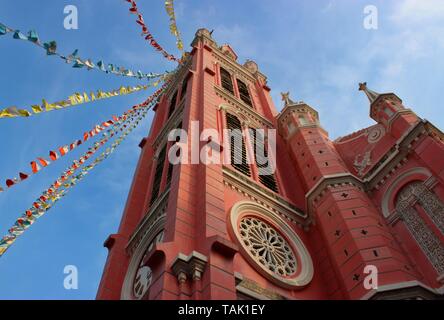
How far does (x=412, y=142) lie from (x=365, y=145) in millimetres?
3779

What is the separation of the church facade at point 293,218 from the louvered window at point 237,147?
3.1 inches

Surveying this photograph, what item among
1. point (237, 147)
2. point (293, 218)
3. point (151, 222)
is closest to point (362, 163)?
point (293, 218)

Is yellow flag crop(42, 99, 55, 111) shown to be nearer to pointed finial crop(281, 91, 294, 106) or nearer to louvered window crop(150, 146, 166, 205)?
louvered window crop(150, 146, 166, 205)

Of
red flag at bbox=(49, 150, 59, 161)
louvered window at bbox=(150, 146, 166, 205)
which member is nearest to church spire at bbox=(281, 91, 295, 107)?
louvered window at bbox=(150, 146, 166, 205)

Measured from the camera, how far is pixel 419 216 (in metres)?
13.8

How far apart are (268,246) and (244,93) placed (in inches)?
634

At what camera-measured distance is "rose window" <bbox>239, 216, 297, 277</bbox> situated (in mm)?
12930

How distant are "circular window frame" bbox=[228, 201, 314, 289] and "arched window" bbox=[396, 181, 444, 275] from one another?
3595mm

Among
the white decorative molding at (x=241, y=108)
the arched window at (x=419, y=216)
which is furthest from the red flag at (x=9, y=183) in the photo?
the white decorative molding at (x=241, y=108)

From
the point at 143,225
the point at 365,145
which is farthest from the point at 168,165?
the point at 365,145

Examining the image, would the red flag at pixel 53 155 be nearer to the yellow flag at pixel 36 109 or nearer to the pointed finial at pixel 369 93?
the yellow flag at pixel 36 109

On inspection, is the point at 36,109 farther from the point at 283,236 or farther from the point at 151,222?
the point at 283,236

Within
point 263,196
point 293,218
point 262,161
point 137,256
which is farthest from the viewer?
point 262,161

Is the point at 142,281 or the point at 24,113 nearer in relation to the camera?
the point at 24,113
